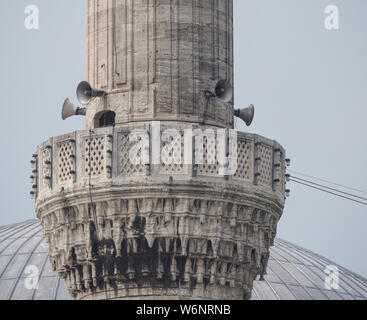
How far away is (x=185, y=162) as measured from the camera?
27.0m

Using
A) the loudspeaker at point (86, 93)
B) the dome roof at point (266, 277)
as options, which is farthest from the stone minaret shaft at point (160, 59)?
Result: the dome roof at point (266, 277)

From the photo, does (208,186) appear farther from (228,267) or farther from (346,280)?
(346,280)

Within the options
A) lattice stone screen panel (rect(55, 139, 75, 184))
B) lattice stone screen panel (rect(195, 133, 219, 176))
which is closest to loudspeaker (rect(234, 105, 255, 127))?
lattice stone screen panel (rect(195, 133, 219, 176))

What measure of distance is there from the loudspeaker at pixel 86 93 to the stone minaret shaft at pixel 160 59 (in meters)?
0.19

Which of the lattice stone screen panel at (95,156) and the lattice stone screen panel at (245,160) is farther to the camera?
the lattice stone screen panel at (245,160)

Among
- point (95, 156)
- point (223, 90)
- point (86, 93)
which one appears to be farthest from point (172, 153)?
point (86, 93)

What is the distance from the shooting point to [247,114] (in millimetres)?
28750

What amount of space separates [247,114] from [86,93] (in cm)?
281

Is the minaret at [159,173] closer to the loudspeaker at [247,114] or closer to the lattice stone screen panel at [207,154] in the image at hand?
the lattice stone screen panel at [207,154]

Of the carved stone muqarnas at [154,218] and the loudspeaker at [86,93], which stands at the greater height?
the loudspeaker at [86,93]

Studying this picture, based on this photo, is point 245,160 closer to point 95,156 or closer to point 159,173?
point 159,173

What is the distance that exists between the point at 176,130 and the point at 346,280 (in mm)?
26669

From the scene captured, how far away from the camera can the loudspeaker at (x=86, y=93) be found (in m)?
28.1

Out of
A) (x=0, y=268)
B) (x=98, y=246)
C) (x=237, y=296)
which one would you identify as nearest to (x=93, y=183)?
(x=98, y=246)
